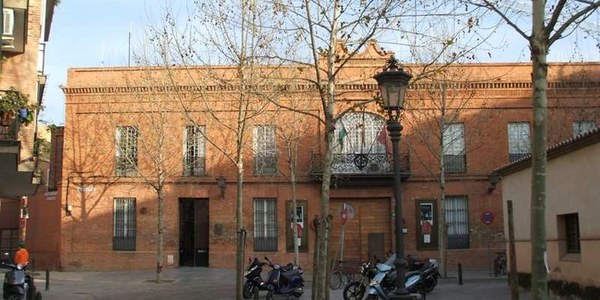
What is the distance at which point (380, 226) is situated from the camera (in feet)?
97.5

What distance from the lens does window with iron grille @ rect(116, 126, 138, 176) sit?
29312 mm

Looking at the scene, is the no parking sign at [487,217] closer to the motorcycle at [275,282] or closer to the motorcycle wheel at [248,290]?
the motorcycle at [275,282]

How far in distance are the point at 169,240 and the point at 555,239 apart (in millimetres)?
18310

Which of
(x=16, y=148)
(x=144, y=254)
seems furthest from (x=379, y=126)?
(x=16, y=148)

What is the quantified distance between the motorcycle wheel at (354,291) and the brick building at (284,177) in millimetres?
11153

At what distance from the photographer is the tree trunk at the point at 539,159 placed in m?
7.73

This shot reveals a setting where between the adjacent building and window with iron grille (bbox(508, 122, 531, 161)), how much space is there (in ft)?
41.4

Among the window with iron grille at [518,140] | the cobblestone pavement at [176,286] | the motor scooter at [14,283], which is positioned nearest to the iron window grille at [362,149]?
the cobblestone pavement at [176,286]

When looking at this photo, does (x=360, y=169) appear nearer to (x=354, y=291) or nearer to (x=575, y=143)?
(x=354, y=291)

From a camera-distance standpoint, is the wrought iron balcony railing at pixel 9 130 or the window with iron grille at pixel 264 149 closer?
the wrought iron balcony railing at pixel 9 130

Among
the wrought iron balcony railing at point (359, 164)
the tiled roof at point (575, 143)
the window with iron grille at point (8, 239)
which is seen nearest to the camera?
the tiled roof at point (575, 143)

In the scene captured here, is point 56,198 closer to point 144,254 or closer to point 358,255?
point 144,254

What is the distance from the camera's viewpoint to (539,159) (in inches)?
311

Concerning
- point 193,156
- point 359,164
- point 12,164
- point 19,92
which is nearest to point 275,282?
point 12,164
